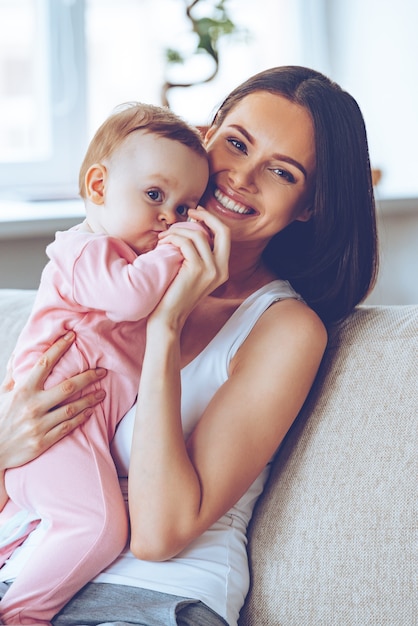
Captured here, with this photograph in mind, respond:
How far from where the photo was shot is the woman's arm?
127cm

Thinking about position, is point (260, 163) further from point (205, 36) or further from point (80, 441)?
point (205, 36)

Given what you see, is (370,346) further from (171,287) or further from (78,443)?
(78,443)

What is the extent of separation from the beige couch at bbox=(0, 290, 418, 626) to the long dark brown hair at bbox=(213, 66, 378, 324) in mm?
135

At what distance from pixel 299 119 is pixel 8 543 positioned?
0.88 meters

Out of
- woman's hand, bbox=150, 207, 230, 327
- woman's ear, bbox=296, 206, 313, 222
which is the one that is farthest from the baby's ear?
woman's ear, bbox=296, 206, 313, 222

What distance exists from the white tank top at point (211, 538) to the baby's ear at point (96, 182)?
0.32m

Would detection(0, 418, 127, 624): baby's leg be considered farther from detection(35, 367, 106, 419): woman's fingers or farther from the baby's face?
the baby's face

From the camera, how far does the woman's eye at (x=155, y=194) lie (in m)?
1.31

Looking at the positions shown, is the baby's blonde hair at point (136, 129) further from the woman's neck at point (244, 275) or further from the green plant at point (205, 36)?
the green plant at point (205, 36)

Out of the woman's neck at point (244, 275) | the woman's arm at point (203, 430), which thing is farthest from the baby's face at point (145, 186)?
the woman's neck at point (244, 275)

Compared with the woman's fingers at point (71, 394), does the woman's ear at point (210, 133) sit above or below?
above

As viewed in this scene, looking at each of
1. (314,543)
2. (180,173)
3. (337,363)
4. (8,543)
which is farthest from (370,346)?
(8,543)

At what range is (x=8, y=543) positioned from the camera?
1338 mm

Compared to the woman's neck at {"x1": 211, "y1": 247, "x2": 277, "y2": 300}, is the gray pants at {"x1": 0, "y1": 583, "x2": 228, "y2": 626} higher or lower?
lower
